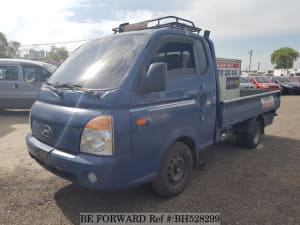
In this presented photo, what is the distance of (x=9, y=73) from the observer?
7.61m

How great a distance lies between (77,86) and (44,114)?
0.52 metres

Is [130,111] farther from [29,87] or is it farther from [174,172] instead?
[29,87]

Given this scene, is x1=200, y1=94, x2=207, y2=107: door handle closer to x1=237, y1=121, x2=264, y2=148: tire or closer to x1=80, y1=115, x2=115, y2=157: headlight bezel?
x1=80, y1=115, x2=115, y2=157: headlight bezel

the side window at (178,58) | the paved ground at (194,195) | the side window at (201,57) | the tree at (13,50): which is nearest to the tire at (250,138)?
the paved ground at (194,195)

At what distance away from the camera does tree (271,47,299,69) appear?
195 ft

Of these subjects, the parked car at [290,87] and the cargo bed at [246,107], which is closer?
the cargo bed at [246,107]

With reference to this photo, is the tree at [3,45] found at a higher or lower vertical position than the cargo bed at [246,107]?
higher

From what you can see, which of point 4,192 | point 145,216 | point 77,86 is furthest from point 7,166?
point 145,216

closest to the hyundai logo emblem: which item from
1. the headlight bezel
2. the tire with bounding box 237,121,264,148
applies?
the headlight bezel

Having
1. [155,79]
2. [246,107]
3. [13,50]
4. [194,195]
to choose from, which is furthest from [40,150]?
[13,50]

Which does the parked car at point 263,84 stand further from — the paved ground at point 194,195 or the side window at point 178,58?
the side window at point 178,58

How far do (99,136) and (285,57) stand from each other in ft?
228

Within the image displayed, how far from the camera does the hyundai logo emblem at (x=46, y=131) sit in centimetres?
249

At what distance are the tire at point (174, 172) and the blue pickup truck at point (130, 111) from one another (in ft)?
0.04
